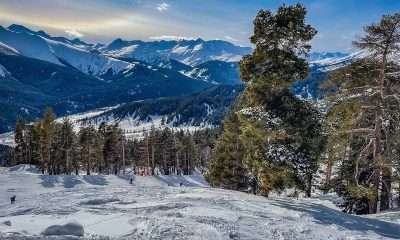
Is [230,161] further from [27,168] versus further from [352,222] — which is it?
[27,168]

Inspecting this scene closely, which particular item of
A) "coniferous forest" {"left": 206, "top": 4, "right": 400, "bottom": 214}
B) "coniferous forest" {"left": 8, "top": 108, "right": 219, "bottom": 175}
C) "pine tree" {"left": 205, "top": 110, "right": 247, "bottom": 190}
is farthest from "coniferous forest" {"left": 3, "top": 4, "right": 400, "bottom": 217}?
"coniferous forest" {"left": 8, "top": 108, "right": 219, "bottom": 175}

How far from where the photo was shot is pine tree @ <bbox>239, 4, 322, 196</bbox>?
937 inches

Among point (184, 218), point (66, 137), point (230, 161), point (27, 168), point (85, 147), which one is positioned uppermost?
point (66, 137)

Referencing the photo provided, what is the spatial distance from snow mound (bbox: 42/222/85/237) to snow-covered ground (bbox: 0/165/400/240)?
0.23 m

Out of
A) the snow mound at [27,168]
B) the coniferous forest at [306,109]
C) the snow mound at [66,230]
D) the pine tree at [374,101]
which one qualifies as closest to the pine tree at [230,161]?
the coniferous forest at [306,109]

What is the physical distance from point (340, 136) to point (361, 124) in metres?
1.82

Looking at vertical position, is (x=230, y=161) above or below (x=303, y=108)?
below

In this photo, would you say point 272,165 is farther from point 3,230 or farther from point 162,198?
point 3,230

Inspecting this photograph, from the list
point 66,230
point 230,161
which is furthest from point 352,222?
point 230,161

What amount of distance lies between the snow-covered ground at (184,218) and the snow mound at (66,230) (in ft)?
0.74

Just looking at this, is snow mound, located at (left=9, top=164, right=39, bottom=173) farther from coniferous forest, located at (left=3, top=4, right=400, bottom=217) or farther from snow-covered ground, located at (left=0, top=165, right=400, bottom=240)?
coniferous forest, located at (left=3, top=4, right=400, bottom=217)

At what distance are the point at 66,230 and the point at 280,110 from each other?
50.8 feet

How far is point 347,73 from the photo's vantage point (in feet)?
81.3

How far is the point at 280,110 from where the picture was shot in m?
25.0
